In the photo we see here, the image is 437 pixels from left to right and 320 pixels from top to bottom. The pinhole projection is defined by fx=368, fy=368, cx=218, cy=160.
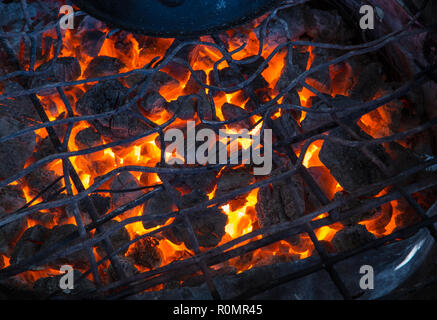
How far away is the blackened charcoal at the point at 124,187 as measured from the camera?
3.75 feet

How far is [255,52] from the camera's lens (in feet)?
4.68

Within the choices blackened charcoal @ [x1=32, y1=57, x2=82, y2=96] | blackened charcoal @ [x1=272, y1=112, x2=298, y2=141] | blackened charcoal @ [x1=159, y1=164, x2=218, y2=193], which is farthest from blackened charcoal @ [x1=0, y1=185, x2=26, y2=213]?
blackened charcoal @ [x1=272, y1=112, x2=298, y2=141]

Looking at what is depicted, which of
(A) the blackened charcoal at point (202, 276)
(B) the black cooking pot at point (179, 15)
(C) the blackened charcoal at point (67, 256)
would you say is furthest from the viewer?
(C) the blackened charcoal at point (67, 256)

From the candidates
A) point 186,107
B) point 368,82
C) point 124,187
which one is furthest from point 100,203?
point 368,82

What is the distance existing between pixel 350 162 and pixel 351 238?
236 millimetres

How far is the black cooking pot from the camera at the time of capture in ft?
2.71

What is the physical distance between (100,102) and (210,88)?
1.20 feet

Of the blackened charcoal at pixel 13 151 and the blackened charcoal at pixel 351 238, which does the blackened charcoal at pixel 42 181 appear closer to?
the blackened charcoal at pixel 13 151

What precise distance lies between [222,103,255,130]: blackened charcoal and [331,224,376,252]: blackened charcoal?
43 centimetres

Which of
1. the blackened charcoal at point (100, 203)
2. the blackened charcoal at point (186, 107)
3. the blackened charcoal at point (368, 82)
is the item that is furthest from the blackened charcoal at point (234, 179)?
the blackened charcoal at point (368, 82)

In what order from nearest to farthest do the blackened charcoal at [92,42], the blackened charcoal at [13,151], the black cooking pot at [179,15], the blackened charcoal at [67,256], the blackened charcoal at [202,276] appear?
the black cooking pot at [179,15] → the blackened charcoal at [202,276] → the blackened charcoal at [67,256] → the blackened charcoal at [13,151] → the blackened charcoal at [92,42]

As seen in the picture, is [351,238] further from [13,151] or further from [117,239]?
[13,151]
